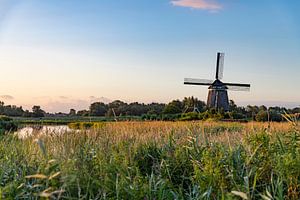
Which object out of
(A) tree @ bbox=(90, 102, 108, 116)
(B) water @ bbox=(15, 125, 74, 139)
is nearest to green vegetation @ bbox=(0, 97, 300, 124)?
(A) tree @ bbox=(90, 102, 108, 116)

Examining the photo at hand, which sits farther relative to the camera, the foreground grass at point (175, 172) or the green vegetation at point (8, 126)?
the green vegetation at point (8, 126)

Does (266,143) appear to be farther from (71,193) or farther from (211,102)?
(211,102)

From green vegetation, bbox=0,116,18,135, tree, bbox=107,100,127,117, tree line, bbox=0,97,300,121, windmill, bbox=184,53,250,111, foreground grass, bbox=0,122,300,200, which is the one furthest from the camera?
windmill, bbox=184,53,250,111

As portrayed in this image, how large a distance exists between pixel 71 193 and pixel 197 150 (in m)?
1.76

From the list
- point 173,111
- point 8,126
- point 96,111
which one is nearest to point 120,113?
point 96,111

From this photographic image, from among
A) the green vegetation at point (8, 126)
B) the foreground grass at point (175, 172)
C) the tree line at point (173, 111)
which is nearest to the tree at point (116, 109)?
the tree line at point (173, 111)

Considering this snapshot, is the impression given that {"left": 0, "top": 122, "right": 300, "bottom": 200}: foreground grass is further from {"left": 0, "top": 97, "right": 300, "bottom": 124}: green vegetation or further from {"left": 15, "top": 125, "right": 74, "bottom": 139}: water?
{"left": 15, "top": 125, "right": 74, "bottom": 139}: water

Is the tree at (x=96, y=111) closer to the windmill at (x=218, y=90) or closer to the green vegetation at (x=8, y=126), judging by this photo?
the green vegetation at (x=8, y=126)

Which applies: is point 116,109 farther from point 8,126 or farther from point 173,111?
point 173,111

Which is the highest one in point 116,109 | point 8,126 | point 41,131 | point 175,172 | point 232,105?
point 232,105

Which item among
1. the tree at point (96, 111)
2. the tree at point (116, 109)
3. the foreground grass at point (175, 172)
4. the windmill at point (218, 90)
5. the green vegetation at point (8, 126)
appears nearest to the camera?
the foreground grass at point (175, 172)

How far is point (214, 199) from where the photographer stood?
11.8ft

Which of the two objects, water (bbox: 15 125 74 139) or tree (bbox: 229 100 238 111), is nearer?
water (bbox: 15 125 74 139)

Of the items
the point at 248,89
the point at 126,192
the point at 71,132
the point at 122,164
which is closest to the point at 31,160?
the point at 122,164
